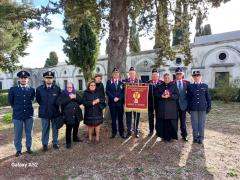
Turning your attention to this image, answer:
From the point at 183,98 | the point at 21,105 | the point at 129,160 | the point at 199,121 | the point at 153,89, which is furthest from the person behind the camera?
the point at 153,89

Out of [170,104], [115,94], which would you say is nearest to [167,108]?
[170,104]

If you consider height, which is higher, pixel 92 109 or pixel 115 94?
pixel 115 94

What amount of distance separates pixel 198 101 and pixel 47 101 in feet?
12.9

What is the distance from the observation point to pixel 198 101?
6934 mm

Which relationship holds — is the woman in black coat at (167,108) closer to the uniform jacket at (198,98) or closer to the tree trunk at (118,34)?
the uniform jacket at (198,98)

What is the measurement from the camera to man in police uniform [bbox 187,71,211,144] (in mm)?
6941

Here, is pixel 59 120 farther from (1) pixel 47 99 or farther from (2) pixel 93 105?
(2) pixel 93 105

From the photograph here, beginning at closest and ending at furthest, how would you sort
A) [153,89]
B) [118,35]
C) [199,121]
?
[199,121], [153,89], [118,35]

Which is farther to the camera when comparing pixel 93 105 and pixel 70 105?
pixel 93 105

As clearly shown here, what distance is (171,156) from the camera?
6289 millimetres

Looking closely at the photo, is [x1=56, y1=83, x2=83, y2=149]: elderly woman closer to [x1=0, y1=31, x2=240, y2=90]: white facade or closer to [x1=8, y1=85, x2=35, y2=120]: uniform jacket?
[x1=8, y1=85, x2=35, y2=120]: uniform jacket

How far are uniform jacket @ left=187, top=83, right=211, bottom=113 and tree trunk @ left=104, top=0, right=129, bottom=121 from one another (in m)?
2.70

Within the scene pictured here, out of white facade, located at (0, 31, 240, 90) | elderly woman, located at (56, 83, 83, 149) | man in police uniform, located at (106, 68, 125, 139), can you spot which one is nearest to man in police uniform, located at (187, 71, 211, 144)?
man in police uniform, located at (106, 68, 125, 139)

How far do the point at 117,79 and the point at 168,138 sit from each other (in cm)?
218
